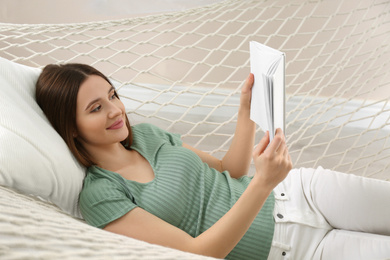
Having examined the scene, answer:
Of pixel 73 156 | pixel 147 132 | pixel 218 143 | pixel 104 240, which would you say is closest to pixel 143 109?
pixel 218 143

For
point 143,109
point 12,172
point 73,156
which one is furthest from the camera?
point 143,109

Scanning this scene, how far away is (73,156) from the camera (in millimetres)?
935

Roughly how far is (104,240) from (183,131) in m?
1.69

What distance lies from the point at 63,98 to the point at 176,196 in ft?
1.00

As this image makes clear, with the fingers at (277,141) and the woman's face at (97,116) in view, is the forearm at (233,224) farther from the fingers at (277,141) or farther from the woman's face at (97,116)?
the woman's face at (97,116)

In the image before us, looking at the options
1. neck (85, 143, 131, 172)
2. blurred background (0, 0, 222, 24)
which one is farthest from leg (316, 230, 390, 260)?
blurred background (0, 0, 222, 24)

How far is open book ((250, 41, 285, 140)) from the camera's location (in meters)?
0.72

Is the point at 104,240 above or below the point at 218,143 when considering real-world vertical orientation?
above

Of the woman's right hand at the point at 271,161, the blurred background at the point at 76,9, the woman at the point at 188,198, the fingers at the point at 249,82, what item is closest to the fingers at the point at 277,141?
the woman's right hand at the point at 271,161

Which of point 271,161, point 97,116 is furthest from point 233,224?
point 97,116

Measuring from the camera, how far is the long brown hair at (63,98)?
3.02ft

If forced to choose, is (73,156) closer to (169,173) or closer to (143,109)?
(169,173)

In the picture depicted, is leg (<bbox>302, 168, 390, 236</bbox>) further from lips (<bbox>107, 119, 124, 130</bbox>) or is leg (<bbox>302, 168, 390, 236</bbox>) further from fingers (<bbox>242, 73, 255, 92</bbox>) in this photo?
lips (<bbox>107, 119, 124, 130</bbox>)

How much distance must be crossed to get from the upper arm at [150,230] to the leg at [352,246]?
315 millimetres
